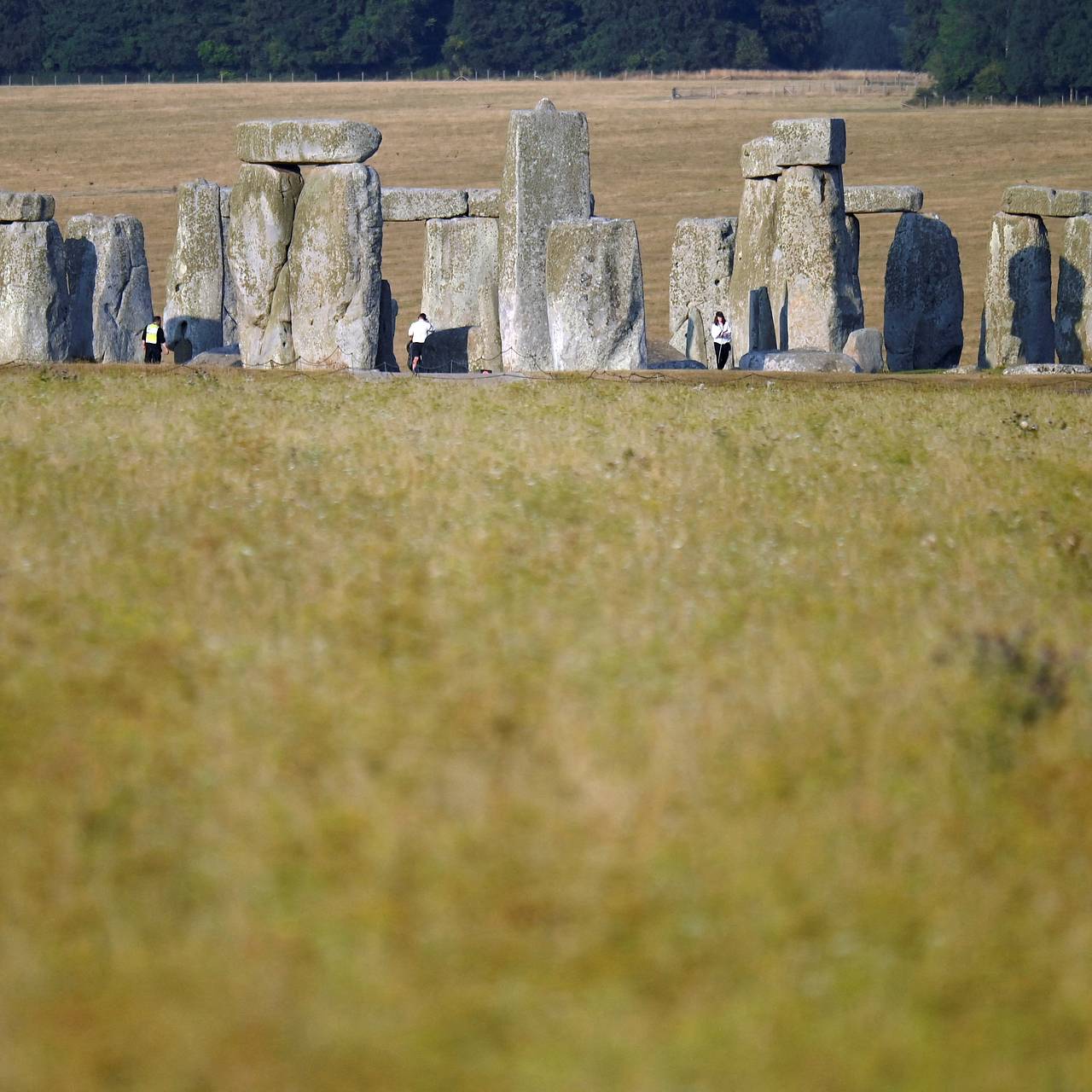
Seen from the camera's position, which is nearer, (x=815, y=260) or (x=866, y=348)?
(x=866, y=348)

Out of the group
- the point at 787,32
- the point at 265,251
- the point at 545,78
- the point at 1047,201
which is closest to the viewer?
the point at 265,251

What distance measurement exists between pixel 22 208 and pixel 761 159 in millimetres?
7920

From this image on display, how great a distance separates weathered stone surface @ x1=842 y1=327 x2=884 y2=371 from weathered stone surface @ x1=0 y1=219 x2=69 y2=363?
26.0 ft

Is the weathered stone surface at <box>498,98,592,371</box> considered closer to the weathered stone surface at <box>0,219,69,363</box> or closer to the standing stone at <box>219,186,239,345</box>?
the weathered stone surface at <box>0,219,69,363</box>

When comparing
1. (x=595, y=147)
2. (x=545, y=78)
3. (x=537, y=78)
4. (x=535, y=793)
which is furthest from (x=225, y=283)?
(x=545, y=78)

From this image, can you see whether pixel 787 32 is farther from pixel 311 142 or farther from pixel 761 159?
pixel 311 142

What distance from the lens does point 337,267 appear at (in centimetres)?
1675

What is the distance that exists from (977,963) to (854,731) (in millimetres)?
1433

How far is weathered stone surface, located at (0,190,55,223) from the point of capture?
60.8 feet

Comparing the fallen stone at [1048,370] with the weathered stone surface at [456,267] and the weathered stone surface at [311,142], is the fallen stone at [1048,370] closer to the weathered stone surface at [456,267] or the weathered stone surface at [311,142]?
the weathered stone surface at [456,267]

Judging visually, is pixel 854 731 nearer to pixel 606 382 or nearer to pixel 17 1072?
pixel 17 1072

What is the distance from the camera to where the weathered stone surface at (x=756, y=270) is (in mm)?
20844

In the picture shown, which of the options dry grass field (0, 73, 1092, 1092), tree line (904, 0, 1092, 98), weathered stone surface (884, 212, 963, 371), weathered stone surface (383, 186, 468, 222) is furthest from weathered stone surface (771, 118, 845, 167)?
tree line (904, 0, 1092, 98)

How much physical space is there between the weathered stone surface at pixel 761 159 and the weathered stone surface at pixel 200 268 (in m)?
5.99
